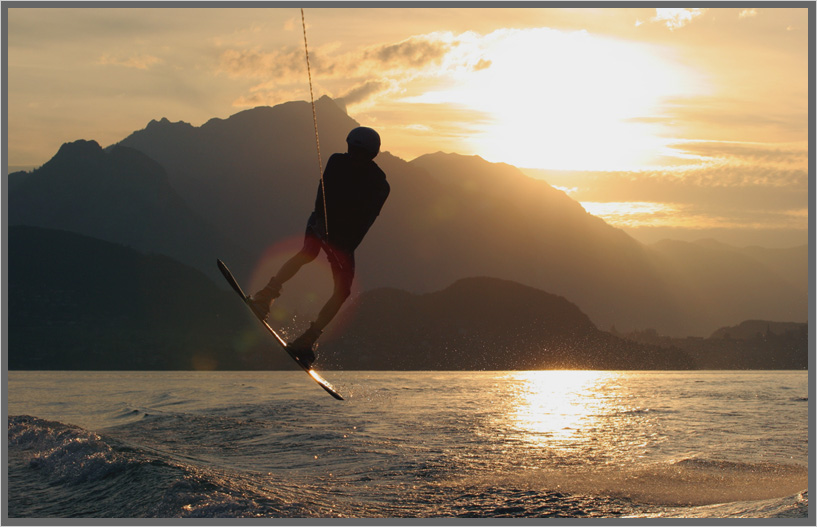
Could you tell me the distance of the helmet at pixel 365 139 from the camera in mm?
9312

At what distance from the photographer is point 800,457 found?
84.7 feet

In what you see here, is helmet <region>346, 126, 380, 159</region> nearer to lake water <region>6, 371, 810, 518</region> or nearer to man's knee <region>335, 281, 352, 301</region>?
man's knee <region>335, 281, 352, 301</region>

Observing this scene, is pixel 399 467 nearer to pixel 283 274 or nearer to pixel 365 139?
pixel 283 274

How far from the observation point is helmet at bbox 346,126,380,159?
9.31m

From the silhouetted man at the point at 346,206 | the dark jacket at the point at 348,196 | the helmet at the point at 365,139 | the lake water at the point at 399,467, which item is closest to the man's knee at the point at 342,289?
the silhouetted man at the point at 346,206

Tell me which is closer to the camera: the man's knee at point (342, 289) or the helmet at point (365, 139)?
the helmet at point (365, 139)

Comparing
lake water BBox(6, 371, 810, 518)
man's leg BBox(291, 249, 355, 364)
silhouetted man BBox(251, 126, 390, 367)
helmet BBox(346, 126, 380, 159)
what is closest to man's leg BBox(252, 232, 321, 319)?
silhouetted man BBox(251, 126, 390, 367)

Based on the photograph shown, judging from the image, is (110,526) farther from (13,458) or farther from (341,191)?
(13,458)

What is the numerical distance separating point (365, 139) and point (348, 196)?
0.77m

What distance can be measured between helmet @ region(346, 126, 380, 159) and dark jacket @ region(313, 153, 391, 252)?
0.60 ft

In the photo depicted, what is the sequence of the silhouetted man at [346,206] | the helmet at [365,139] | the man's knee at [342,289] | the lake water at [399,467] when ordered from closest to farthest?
the helmet at [365,139]
the silhouetted man at [346,206]
the man's knee at [342,289]
the lake water at [399,467]

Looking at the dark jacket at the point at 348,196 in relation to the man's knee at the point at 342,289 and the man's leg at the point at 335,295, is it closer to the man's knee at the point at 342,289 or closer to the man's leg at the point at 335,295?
the man's leg at the point at 335,295

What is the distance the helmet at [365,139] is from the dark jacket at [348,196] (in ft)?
0.60

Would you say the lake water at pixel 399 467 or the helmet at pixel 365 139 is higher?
the helmet at pixel 365 139
